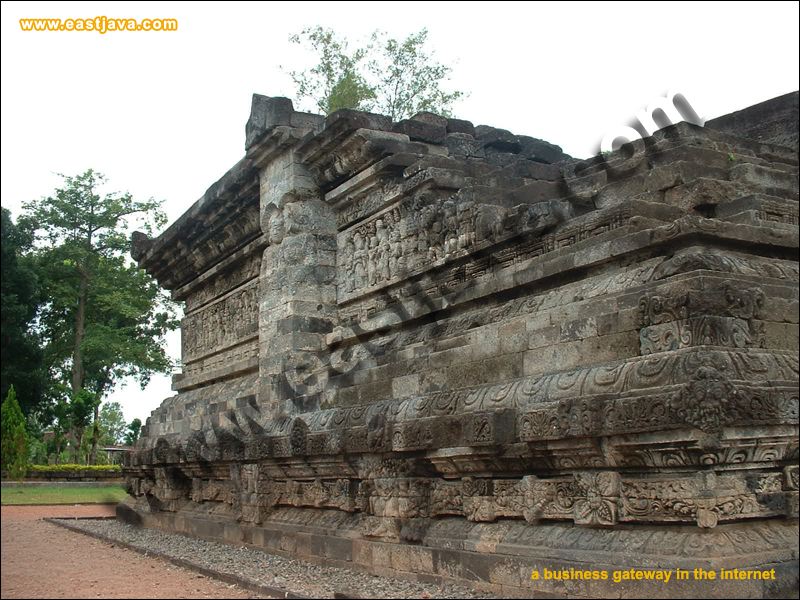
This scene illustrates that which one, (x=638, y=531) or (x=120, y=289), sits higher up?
(x=120, y=289)

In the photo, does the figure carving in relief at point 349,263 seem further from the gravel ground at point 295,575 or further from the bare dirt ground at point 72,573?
the bare dirt ground at point 72,573

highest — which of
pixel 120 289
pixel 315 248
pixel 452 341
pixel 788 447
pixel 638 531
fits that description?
pixel 120 289

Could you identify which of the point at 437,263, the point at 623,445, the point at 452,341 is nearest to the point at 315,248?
the point at 437,263

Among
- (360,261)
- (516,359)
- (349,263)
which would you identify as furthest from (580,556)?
(349,263)

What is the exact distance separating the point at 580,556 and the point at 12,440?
10.1 ft

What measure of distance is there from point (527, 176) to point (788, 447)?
412cm

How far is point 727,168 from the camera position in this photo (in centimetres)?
618

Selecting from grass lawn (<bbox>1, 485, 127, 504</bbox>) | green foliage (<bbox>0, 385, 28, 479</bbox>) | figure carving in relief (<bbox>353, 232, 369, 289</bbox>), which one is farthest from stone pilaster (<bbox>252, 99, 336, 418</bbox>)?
grass lawn (<bbox>1, 485, 127, 504</bbox>)

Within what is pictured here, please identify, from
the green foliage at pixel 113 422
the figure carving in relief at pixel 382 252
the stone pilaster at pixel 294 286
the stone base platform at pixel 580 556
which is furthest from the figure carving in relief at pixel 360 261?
the green foliage at pixel 113 422

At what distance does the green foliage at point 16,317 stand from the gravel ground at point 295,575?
7.90ft

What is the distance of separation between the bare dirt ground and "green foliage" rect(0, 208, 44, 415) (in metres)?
0.70

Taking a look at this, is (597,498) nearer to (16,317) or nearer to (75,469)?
(16,317)

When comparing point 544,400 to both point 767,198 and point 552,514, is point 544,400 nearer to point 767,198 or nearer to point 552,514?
point 552,514

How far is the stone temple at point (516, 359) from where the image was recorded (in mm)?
4746
